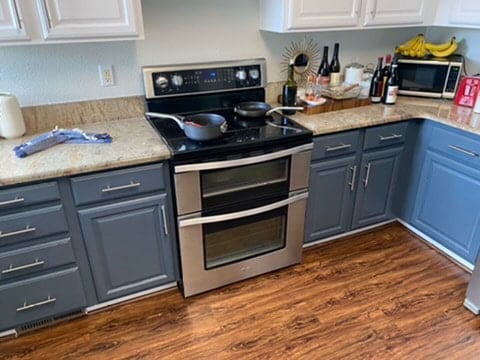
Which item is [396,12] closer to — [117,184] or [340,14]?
[340,14]

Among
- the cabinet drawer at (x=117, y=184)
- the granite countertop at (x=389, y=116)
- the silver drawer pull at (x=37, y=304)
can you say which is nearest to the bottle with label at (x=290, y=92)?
the granite countertop at (x=389, y=116)

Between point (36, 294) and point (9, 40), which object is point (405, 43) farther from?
point (36, 294)

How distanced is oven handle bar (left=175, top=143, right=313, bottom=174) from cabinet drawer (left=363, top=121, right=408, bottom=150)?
0.47 metres

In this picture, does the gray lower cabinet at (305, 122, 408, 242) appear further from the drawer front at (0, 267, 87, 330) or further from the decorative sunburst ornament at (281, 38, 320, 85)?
the drawer front at (0, 267, 87, 330)

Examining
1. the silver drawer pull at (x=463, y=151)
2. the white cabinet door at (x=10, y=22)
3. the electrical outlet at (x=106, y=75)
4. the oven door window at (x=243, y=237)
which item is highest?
the white cabinet door at (x=10, y=22)

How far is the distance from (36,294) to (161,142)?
943 mm

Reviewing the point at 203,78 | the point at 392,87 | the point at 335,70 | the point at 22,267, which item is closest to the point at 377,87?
the point at 392,87

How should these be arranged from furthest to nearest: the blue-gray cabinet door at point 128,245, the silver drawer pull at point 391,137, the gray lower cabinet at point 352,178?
→ the silver drawer pull at point 391,137 → the gray lower cabinet at point 352,178 → the blue-gray cabinet door at point 128,245

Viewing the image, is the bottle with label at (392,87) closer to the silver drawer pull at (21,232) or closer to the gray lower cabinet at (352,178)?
the gray lower cabinet at (352,178)

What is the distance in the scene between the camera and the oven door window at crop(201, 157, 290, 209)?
6.08 feet

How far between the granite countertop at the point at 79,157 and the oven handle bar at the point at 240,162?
0.35 feet

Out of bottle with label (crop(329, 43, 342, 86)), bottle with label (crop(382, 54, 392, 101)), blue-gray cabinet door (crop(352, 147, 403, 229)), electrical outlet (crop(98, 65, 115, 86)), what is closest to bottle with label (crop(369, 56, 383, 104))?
bottle with label (crop(382, 54, 392, 101))

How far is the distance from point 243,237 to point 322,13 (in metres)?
1.35

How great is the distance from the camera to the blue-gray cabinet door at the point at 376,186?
2.35 meters
